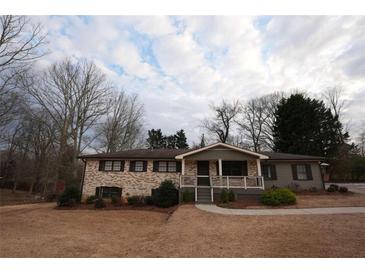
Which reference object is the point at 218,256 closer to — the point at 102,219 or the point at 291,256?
the point at 291,256

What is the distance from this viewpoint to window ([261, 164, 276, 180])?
1686cm

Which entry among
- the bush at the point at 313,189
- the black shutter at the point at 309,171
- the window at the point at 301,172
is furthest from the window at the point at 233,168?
the bush at the point at 313,189

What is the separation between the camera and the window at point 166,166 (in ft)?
53.3

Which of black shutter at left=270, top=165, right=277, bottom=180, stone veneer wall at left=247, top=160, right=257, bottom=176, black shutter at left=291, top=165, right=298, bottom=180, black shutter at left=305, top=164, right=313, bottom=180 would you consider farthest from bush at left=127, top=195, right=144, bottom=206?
black shutter at left=305, top=164, right=313, bottom=180

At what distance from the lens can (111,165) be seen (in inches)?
649

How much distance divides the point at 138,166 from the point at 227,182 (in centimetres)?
702

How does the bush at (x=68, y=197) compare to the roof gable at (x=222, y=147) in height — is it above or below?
below

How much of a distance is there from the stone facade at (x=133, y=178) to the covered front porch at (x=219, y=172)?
79 mm

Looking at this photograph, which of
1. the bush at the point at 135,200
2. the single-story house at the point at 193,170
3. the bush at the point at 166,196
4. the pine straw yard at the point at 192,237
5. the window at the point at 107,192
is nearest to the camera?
the pine straw yard at the point at 192,237

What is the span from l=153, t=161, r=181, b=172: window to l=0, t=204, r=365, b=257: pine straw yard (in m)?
6.42

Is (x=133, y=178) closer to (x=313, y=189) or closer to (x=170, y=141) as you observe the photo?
(x=313, y=189)

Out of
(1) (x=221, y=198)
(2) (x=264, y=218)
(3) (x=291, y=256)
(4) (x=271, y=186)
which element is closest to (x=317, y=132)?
(4) (x=271, y=186)

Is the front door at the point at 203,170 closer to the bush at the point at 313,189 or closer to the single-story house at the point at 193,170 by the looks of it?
the single-story house at the point at 193,170

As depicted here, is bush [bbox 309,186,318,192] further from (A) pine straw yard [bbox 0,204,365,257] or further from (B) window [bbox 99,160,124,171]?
(B) window [bbox 99,160,124,171]
